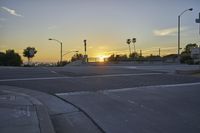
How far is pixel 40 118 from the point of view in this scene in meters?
7.94

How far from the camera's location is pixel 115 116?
29.4 ft

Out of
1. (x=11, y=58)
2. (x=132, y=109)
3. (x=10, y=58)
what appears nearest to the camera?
(x=132, y=109)

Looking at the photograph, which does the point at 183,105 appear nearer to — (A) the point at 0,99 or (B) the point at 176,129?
(B) the point at 176,129

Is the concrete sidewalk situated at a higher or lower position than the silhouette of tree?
lower

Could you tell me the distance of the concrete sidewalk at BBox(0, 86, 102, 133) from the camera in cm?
702

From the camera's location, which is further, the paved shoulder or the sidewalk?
the paved shoulder

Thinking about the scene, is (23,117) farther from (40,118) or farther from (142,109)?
(142,109)

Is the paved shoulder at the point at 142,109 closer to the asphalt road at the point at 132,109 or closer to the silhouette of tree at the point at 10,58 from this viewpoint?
the asphalt road at the point at 132,109

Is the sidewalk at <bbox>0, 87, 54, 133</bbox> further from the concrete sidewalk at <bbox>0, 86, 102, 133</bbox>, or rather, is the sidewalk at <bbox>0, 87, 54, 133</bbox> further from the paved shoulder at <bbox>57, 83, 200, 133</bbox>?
the paved shoulder at <bbox>57, 83, 200, 133</bbox>

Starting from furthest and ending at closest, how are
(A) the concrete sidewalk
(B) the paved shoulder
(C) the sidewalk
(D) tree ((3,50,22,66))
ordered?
(D) tree ((3,50,22,66)) → (B) the paved shoulder → (A) the concrete sidewalk → (C) the sidewalk

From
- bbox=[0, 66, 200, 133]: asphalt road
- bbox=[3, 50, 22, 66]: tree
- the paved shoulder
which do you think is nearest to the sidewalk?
bbox=[0, 66, 200, 133]: asphalt road

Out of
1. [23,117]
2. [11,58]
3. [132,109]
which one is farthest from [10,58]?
[23,117]

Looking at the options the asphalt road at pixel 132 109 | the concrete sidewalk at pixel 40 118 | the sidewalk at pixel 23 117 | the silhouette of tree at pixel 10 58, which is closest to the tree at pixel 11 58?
the silhouette of tree at pixel 10 58

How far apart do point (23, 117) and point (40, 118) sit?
448 mm
